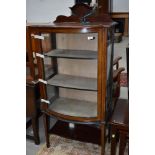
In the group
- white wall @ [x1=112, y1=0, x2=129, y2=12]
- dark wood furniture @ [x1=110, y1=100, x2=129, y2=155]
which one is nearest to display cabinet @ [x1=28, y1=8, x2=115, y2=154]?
dark wood furniture @ [x1=110, y1=100, x2=129, y2=155]

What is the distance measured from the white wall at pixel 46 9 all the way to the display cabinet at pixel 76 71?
3.78 m

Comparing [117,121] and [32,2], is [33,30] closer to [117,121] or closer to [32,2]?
[117,121]

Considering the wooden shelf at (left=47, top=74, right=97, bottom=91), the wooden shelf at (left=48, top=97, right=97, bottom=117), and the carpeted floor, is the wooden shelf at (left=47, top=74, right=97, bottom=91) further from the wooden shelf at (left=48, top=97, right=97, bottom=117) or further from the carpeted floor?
the carpeted floor

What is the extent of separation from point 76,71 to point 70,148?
2.50 ft

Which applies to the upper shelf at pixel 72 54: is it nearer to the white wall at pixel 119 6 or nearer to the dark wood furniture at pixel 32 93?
the dark wood furniture at pixel 32 93

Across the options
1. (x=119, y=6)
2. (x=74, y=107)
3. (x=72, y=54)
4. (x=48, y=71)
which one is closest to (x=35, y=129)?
(x=74, y=107)

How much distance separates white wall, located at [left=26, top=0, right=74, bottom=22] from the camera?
18.0 ft

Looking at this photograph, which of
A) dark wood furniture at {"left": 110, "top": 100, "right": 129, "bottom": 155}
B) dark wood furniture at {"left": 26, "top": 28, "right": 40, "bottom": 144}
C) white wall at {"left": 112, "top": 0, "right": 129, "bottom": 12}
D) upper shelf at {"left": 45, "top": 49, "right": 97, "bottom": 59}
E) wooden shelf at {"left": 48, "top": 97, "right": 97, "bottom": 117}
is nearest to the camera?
dark wood furniture at {"left": 110, "top": 100, "right": 129, "bottom": 155}

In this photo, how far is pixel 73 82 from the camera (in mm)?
1907

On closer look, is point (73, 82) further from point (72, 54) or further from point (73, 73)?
point (72, 54)
